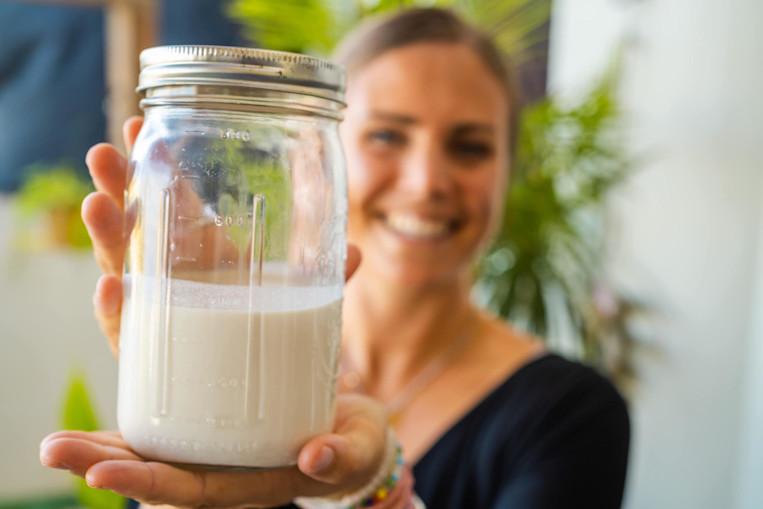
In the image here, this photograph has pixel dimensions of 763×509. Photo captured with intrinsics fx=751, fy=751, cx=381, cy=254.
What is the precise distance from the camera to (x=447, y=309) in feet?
4.40

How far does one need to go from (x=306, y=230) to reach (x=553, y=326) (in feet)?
6.03

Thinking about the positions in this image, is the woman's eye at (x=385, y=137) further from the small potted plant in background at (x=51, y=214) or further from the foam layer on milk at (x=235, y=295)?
→ the small potted plant in background at (x=51, y=214)

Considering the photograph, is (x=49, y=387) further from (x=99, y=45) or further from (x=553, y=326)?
(x=553, y=326)

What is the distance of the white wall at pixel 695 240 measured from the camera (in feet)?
6.18

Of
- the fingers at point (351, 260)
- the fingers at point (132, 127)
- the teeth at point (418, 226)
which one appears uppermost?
the fingers at point (132, 127)

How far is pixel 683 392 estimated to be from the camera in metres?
2.09

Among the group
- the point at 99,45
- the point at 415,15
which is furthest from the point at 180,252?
the point at 99,45

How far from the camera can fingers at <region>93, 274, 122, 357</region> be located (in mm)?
551

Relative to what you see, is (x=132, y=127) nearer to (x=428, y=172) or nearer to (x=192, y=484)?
(x=192, y=484)

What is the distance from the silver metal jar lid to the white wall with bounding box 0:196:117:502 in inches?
86.0

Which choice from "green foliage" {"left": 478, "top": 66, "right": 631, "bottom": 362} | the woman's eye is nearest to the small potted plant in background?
"green foliage" {"left": 478, "top": 66, "right": 631, "bottom": 362}

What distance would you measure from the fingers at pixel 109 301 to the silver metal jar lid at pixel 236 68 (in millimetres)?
148

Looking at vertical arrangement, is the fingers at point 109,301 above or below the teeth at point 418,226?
below

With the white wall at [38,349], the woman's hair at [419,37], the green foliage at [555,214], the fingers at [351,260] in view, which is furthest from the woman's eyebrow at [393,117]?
the white wall at [38,349]
